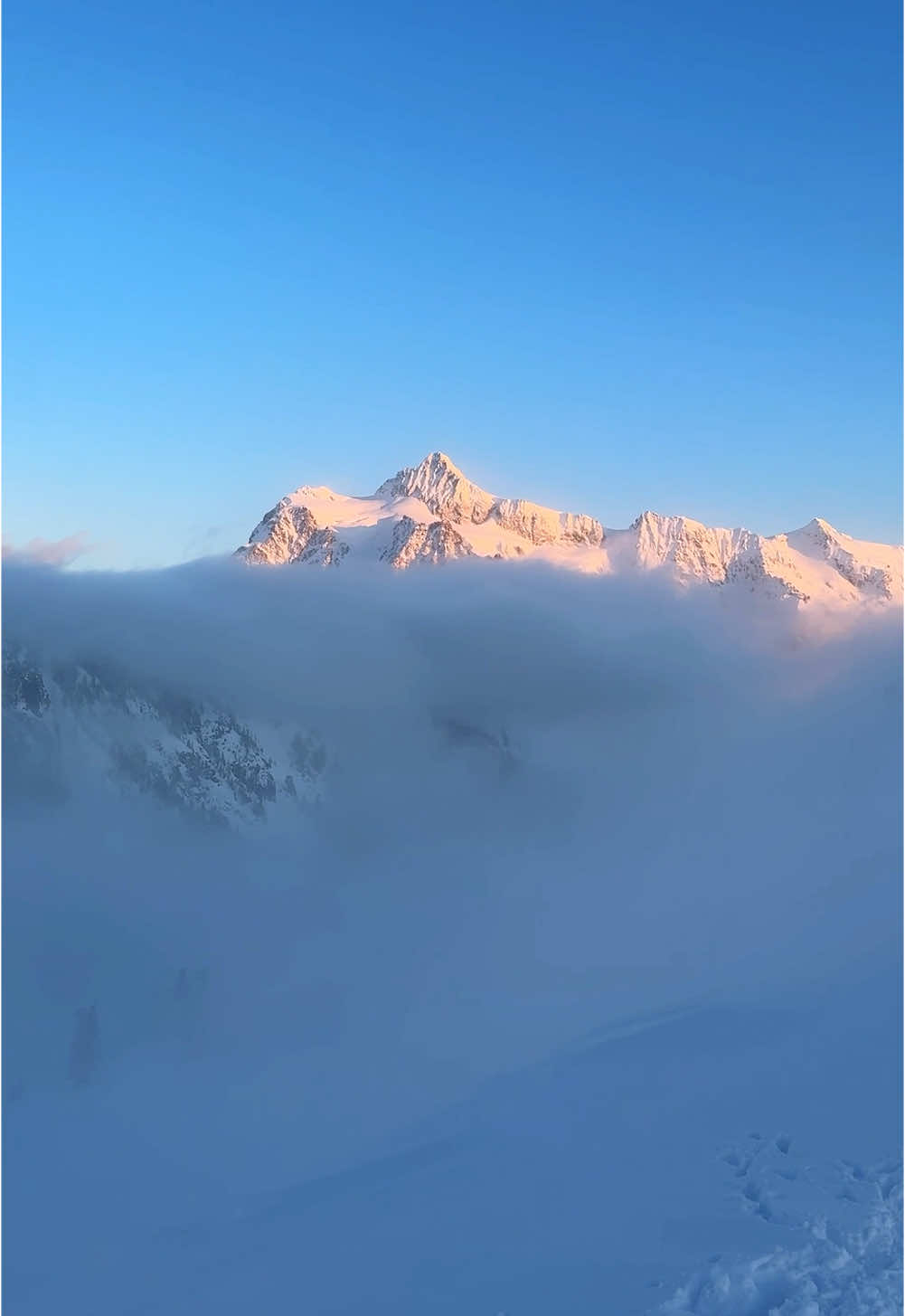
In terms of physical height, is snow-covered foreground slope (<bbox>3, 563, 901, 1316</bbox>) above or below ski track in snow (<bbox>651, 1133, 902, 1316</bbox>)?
above

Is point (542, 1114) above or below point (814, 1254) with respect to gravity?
above

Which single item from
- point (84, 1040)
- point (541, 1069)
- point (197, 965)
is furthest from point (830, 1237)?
point (197, 965)

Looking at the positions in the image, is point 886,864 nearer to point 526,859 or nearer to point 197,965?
point 526,859

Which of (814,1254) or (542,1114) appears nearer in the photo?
(814,1254)

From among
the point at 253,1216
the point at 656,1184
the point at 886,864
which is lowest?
the point at 656,1184

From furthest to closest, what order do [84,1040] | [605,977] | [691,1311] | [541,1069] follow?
[84,1040], [605,977], [541,1069], [691,1311]

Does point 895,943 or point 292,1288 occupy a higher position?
point 895,943

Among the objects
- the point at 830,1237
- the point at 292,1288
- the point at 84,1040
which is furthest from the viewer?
the point at 84,1040

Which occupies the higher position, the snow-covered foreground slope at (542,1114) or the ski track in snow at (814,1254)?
the snow-covered foreground slope at (542,1114)

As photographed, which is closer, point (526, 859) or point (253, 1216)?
point (253, 1216)
